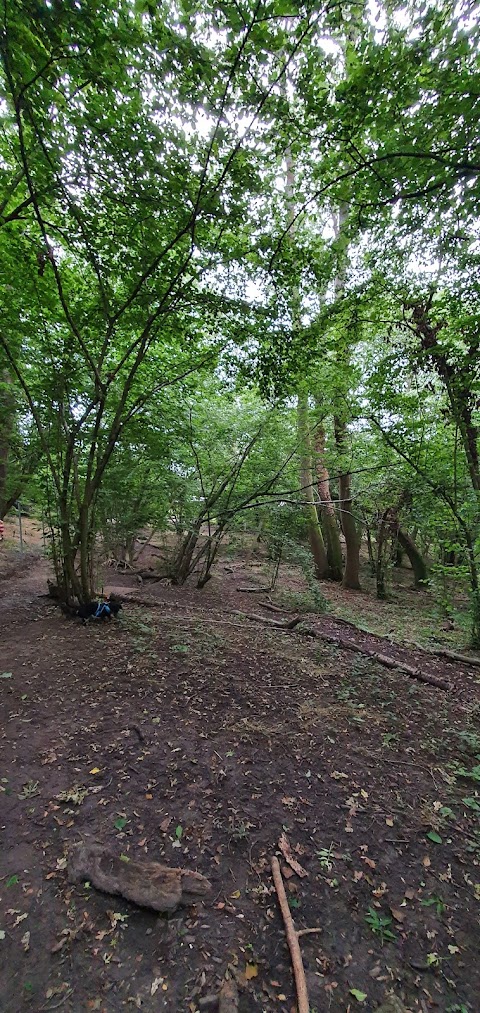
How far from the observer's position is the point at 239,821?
7.72 feet

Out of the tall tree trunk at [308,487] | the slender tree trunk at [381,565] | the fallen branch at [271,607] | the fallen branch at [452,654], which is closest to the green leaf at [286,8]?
the tall tree trunk at [308,487]

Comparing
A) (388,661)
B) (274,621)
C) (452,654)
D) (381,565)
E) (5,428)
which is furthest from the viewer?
(381,565)

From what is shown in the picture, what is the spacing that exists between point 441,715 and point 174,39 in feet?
20.1

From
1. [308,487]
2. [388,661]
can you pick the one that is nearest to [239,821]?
[388,661]

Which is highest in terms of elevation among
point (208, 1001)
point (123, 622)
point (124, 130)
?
point (124, 130)

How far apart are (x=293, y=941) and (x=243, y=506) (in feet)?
16.7

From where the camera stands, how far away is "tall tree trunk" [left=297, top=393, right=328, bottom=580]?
29.8 ft

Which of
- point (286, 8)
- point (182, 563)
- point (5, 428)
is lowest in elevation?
point (182, 563)

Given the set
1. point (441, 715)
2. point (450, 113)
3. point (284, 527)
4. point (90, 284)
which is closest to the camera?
point (450, 113)

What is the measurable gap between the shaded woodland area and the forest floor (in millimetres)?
14

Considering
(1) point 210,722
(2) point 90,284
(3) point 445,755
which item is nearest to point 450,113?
(2) point 90,284

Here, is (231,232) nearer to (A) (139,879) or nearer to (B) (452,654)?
(A) (139,879)

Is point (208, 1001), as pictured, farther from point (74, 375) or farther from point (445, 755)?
point (74, 375)

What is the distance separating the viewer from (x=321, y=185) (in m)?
4.04
